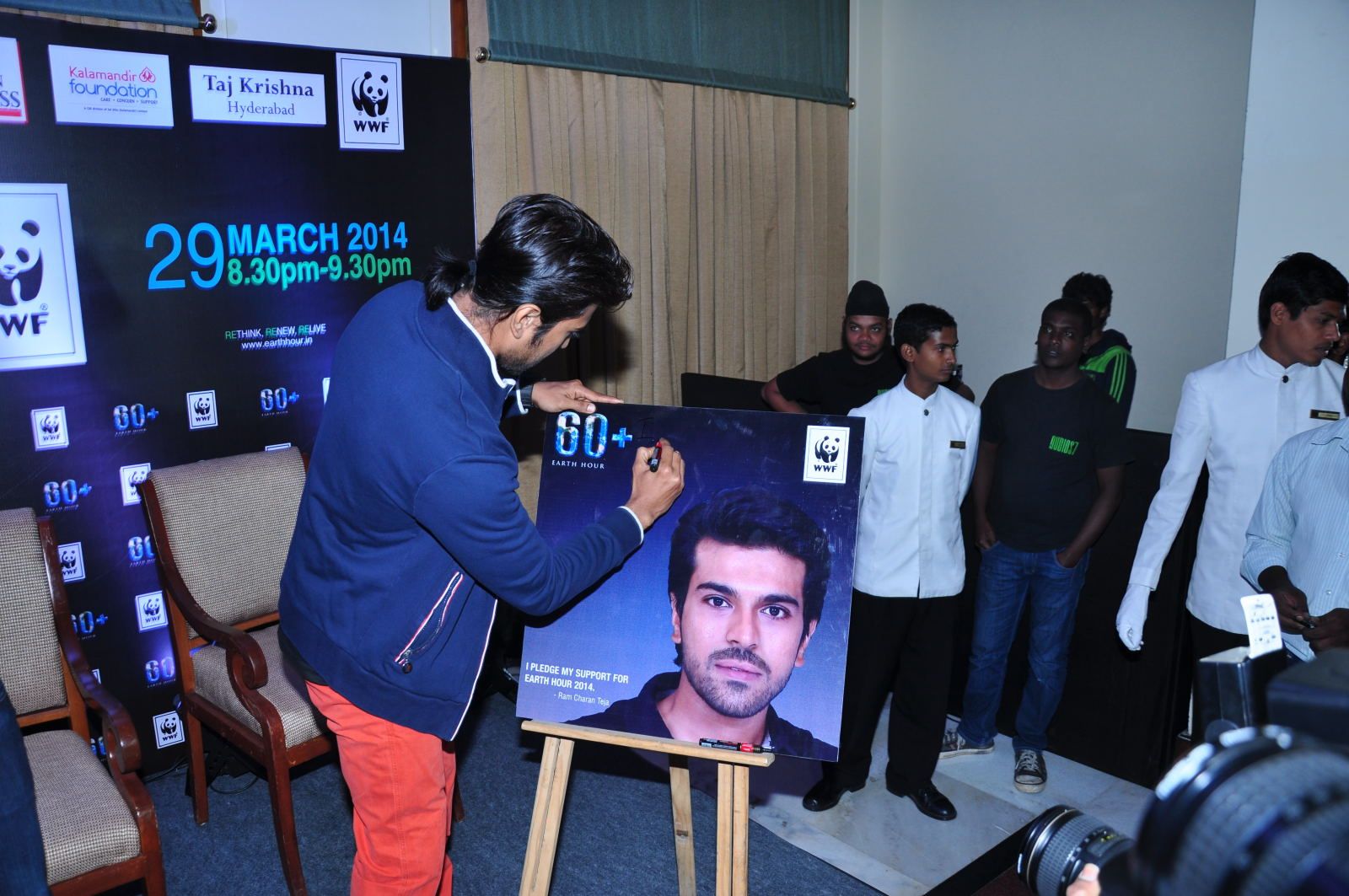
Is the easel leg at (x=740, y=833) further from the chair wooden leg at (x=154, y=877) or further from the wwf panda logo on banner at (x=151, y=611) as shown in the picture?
the wwf panda logo on banner at (x=151, y=611)

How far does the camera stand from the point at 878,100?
5.35 meters

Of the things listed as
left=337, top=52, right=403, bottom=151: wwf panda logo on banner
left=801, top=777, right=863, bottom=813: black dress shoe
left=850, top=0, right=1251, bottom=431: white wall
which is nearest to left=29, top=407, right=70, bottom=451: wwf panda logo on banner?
left=337, top=52, right=403, bottom=151: wwf panda logo on banner

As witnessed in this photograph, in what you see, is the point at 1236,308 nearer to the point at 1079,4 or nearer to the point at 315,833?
the point at 1079,4

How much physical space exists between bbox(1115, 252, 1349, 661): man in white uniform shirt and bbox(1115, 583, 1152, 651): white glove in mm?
39

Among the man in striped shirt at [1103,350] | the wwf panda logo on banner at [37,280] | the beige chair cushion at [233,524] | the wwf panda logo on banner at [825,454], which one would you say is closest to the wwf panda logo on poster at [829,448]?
the wwf panda logo on banner at [825,454]

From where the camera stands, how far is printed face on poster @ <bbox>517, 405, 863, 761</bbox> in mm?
1978

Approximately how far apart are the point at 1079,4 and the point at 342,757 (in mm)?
4512

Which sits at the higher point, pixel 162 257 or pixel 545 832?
pixel 162 257

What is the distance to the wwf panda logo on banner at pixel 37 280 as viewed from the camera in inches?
105

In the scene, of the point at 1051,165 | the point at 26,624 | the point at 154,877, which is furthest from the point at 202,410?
the point at 1051,165

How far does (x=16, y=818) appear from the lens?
1.50 meters

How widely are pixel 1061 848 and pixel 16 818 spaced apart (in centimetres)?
145

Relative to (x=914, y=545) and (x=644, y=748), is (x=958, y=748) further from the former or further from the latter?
(x=644, y=748)

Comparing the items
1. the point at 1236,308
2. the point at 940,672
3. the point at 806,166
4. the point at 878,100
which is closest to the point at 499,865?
the point at 940,672
